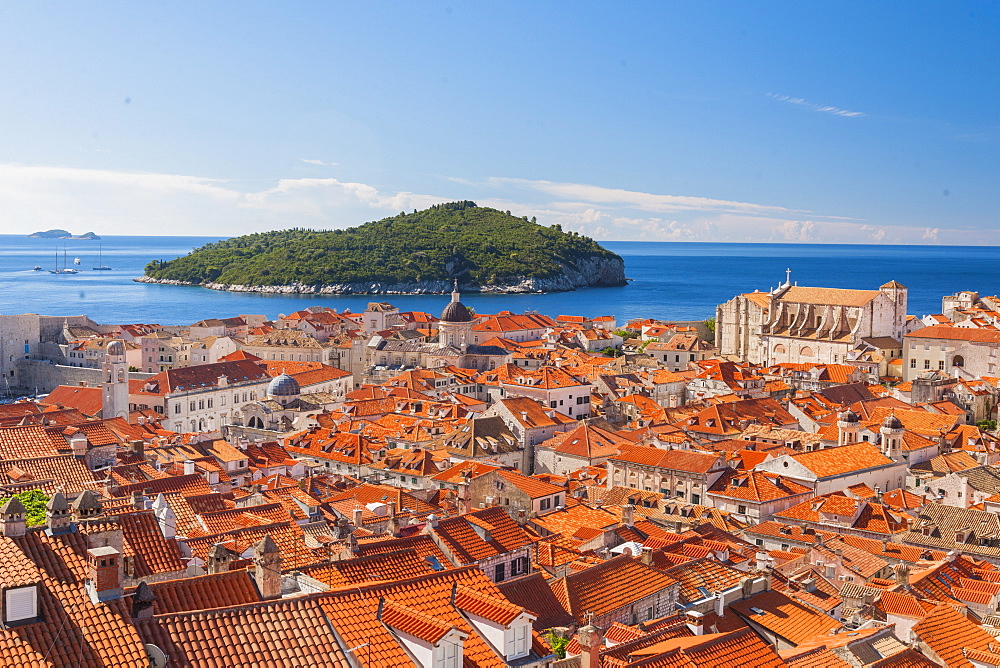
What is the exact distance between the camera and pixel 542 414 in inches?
1868

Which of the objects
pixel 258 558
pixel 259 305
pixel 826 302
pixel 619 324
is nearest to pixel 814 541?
pixel 258 558

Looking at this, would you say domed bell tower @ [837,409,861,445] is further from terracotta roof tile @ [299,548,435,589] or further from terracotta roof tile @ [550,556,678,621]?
terracotta roof tile @ [299,548,435,589]

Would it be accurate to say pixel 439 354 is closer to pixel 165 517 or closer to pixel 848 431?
pixel 848 431

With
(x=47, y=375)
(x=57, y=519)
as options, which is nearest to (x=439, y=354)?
(x=47, y=375)

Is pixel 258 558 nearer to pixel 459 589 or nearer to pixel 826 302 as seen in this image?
pixel 459 589

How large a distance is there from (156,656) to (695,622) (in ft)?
25.4

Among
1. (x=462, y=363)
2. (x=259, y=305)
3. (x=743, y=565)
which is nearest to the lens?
(x=743, y=565)

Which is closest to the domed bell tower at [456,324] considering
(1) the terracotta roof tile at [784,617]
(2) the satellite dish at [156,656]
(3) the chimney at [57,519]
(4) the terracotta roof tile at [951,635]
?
(1) the terracotta roof tile at [784,617]

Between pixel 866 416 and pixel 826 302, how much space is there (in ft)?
119

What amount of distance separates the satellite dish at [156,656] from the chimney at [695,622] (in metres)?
7.47

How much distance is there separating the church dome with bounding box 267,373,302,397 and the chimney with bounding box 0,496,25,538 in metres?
46.8

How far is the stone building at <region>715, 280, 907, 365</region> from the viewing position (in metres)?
77.9

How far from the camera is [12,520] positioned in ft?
31.5

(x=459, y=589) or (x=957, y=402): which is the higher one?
(x=459, y=589)
